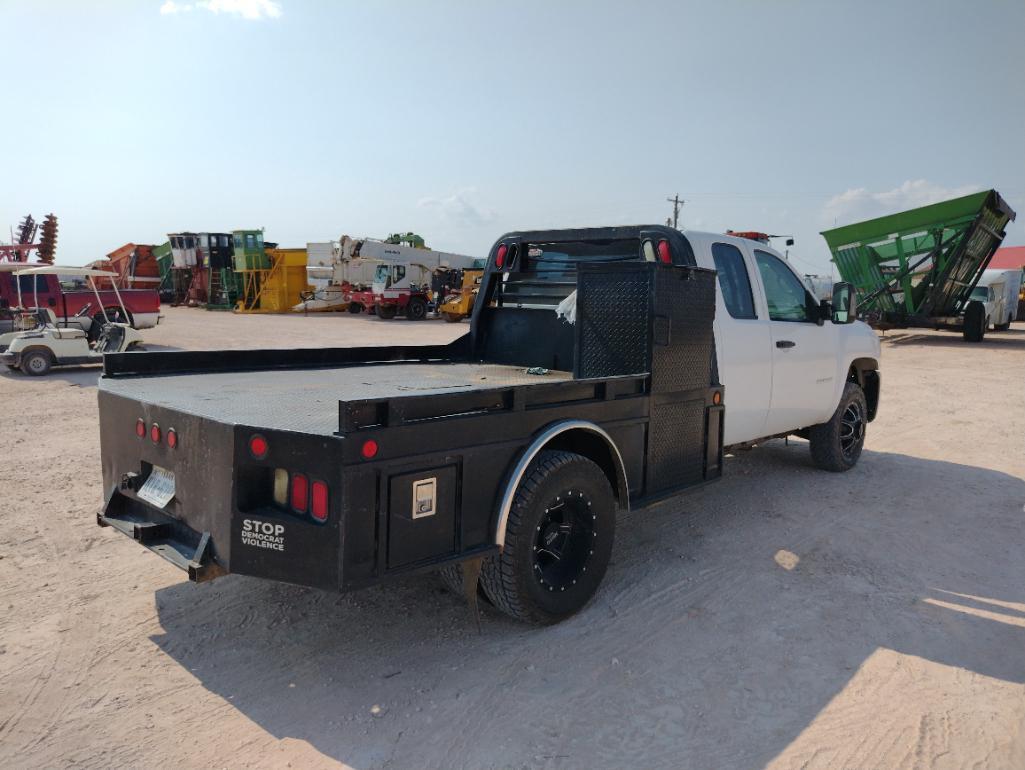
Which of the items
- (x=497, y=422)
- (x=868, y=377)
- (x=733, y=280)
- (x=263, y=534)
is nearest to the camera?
(x=263, y=534)

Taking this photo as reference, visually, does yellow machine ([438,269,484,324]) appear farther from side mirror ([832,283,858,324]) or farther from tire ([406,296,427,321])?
side mirror ([832,283,858,324])

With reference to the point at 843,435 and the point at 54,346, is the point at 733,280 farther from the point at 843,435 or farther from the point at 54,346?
the point at 54,346

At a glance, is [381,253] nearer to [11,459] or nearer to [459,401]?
[11,459]

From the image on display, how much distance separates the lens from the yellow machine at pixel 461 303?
28.5 metres

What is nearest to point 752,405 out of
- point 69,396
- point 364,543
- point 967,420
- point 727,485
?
point 727,485

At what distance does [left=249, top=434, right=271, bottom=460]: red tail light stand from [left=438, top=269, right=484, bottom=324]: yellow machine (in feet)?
82.2

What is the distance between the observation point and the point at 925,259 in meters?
20.2

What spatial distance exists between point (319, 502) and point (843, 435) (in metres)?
5.67

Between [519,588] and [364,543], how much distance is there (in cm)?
92

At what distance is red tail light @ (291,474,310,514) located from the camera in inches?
114

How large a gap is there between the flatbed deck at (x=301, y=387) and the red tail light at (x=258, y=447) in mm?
54

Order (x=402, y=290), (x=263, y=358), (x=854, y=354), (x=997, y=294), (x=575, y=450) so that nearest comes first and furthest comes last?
(x=575, y=450)
(x=263, y=358)
(x=854, y=354)
(x=997, y=294)
(x=402, y=290)

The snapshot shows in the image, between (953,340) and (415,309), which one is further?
(415,309)

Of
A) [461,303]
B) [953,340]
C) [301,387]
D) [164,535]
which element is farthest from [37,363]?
[953,340]
